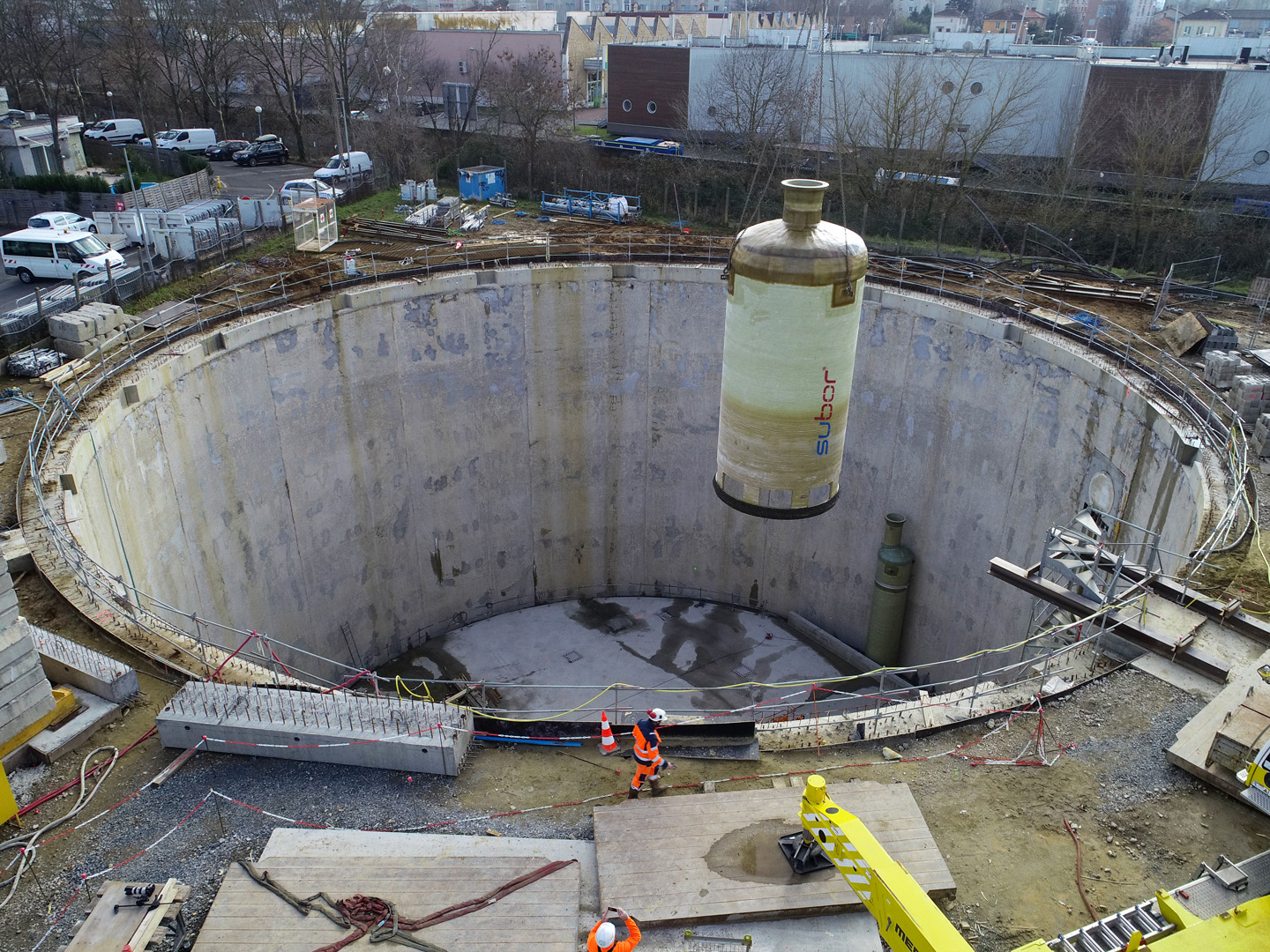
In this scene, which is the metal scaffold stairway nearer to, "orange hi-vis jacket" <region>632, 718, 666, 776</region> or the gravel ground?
the gravel ground

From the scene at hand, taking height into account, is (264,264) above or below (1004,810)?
above

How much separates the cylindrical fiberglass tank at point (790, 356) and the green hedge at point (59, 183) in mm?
40364

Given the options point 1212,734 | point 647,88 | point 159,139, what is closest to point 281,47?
point 159,139

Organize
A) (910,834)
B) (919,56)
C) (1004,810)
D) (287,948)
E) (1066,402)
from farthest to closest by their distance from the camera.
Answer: (919,56), (1066,402), (1004,810), (910,834), (287,948)

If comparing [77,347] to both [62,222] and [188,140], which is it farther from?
[188,140]

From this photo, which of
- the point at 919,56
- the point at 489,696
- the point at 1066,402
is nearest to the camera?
the point at 1066,402

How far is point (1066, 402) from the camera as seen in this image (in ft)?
72.1

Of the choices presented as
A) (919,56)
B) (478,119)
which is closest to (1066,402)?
(919,56)

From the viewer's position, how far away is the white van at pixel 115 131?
54750mm

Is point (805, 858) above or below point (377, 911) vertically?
above

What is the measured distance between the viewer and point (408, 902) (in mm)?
9617

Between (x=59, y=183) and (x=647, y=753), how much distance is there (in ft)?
151

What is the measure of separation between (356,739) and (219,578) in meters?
12.2

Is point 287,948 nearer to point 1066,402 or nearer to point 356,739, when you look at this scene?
point 356,739
